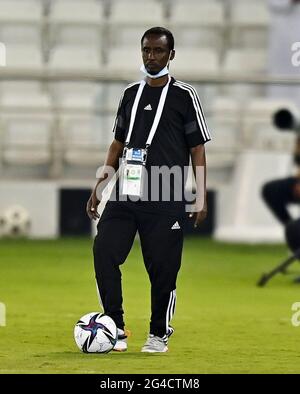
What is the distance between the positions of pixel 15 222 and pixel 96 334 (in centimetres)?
980

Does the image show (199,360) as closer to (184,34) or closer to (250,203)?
(250,203)

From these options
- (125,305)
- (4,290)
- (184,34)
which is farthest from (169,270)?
(184,34)

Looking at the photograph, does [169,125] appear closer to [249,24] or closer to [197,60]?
[197,60]

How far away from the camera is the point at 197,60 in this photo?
18.9m

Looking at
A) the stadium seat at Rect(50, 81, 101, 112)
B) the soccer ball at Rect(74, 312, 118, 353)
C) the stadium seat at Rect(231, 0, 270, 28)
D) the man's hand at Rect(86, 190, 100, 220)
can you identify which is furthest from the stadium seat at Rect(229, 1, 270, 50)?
the soccer ball at Rect(74, 312, 118, 353)

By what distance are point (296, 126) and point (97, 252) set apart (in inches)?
230

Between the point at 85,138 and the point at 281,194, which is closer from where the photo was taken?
the point at 281,194

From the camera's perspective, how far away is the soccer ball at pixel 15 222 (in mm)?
16734

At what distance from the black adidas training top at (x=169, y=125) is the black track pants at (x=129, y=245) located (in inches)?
3.3

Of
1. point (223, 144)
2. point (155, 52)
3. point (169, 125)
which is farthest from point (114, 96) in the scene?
point (155, 52)

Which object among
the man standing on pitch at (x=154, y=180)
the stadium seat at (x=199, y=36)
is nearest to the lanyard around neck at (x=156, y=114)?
the man standing on pitch at (x=154, y=180)

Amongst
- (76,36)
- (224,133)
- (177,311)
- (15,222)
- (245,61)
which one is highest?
(76,36)

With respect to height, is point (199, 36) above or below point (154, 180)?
above
